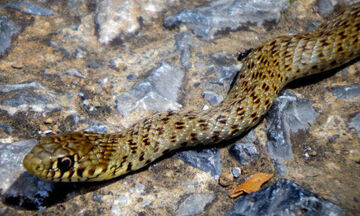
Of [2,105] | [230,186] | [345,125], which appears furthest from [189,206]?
[2,105]

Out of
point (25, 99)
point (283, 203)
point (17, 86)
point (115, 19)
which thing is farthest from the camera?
point (115, 19)

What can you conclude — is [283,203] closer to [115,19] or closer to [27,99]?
[27,99]

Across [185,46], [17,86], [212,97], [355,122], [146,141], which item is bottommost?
[17,86]

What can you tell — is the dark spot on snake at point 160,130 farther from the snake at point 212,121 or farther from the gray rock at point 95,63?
the gray rock at point 95,63

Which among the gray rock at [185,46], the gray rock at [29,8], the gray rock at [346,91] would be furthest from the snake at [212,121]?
the gray rock at [29,8]

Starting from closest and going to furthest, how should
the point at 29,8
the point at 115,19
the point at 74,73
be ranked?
1. the point at 74,73
2. the point at 115,19
3. the point at 29,8

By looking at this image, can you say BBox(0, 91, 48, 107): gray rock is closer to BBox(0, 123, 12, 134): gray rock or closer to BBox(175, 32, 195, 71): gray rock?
BBox(0, 123, 12, 134): gray rock

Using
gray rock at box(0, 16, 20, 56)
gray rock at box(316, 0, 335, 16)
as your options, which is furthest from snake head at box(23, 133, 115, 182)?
gray rock at box(316, 0, 335, 16)

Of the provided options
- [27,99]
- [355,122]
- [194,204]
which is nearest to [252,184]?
[194,204]
